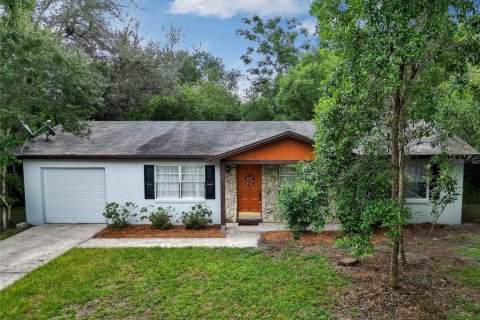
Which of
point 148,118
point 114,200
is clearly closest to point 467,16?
point 114,200

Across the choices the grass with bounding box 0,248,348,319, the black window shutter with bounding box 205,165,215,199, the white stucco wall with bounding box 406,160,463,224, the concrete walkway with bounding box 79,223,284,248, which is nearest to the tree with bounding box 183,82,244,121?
the black window shutter with bounding box 205,165,215,199

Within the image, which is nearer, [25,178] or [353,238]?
[353,238]

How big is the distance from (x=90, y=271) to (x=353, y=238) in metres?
6.30

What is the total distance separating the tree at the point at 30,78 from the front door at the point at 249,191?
630 centimetres

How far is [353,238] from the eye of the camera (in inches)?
257

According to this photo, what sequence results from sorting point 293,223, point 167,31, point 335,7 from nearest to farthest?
1. point 335,7
2. point 293,223
3. point 167,31

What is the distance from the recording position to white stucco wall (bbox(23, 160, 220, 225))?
13461 millimetres

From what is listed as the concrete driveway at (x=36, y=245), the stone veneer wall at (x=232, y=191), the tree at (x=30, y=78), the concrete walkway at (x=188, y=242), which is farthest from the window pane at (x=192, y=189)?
the tree at (x=30, y=78)

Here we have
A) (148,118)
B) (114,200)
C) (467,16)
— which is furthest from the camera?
(148,118)

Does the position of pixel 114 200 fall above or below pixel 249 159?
below

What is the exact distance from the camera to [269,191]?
13891mm

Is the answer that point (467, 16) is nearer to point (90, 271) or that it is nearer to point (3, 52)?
point (90, 271)

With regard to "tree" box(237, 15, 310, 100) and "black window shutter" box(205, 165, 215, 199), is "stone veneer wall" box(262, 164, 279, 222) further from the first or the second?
"tree" box(237, 15, 310, 100)

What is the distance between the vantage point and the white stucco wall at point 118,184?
13.5 metres
